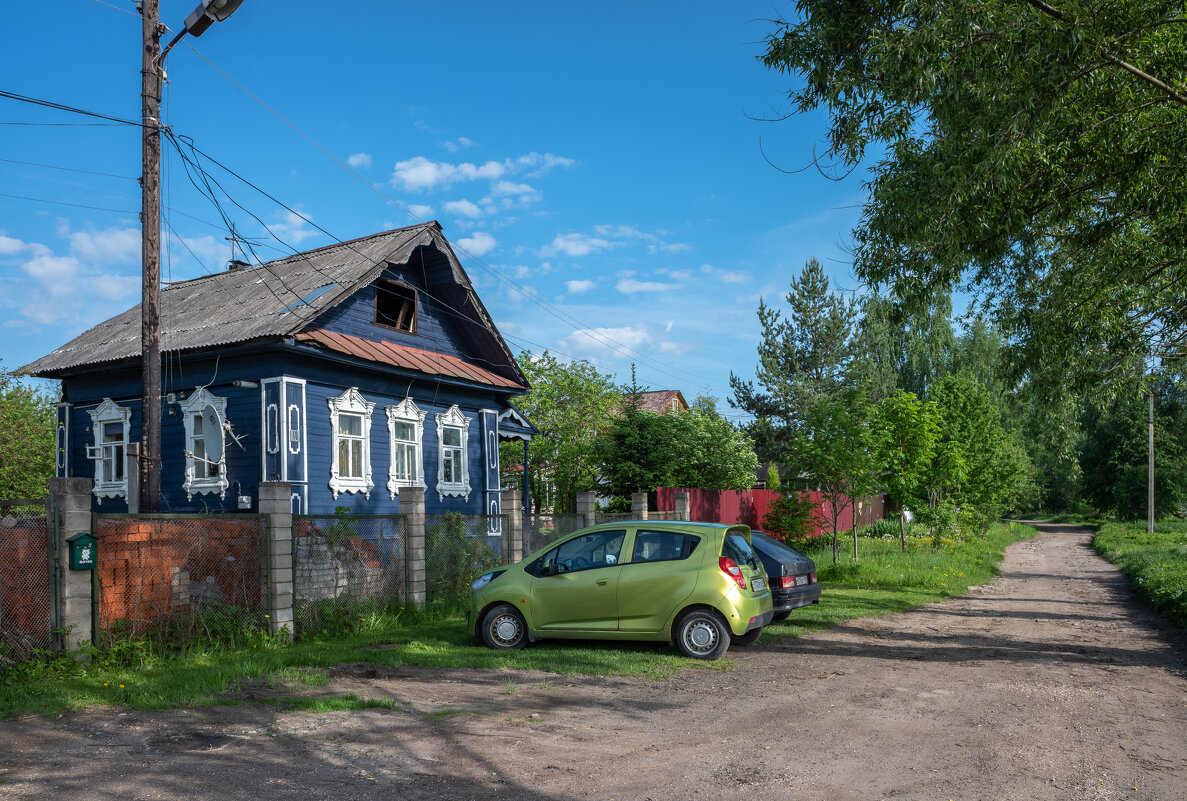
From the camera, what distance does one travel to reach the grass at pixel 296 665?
24.7ft

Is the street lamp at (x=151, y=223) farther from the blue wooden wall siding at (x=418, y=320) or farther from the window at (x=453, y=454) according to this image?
the window at (x=453, y=454)

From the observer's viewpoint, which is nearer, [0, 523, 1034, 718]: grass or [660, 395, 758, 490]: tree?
[0, 523, 1034, 718]: grass

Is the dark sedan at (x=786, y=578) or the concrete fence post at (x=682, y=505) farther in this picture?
the concrete fence post at (x=682, y=505)

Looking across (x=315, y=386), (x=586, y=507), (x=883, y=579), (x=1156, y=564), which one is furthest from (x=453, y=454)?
(x=1156, y=564)

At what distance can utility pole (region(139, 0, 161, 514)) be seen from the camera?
1141cm

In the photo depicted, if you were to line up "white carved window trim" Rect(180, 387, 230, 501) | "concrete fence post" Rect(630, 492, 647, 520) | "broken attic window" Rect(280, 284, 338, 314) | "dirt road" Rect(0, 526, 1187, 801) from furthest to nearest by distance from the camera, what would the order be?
"concrete fence post" Rect(630, 492, 647, 520), "broken attic window" Rect(280, 284, 338, 314), "white carved window trim" Rect(180, 387, 230, 501), "dirt road" Rect(0, 526, 1187, 801)

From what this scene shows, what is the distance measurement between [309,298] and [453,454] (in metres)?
5.49

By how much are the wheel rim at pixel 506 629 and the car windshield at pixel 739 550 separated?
8.85 ft

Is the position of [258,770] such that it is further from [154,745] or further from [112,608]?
[112,608]

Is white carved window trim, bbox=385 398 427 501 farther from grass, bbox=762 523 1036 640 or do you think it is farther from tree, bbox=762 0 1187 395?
tree, bbox=762 0 1187 395

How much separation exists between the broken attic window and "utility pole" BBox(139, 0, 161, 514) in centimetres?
539

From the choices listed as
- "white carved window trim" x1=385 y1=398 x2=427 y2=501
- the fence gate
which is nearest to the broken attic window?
"white carved window trim" x1=385 y1=398 x2=427 y2=501

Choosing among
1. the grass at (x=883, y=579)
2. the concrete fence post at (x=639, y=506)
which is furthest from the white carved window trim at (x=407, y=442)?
the grass at (x=883, y=579)

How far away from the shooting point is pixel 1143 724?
6.99 meters
